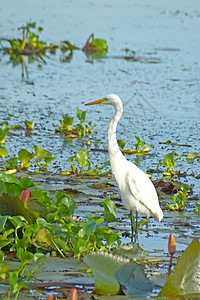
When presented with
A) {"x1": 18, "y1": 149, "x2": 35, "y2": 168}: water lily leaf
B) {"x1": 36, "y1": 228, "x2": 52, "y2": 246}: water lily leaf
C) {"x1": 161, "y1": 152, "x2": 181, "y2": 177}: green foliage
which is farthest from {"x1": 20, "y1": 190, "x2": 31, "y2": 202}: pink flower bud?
{"x1": 161, "y1": 152, "x2": 181, "y2": 177}: green foliage

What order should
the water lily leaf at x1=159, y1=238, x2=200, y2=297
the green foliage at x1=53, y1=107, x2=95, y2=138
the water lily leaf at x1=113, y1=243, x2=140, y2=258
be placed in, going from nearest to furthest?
1. the water lily leaf at x1=159, y1=238, x2=200, y2=297
2. the water lily leaf at x1=113, y1=243, x2=140, y2=258
3. the green foliage at x1=53, y1=107, x2=95, y2=138

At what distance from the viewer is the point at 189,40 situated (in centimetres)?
1423

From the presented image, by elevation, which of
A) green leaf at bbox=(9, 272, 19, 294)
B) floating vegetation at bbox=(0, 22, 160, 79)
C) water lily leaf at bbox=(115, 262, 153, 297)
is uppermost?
floating vegetation at bbox=(0, 22, 160, 79)

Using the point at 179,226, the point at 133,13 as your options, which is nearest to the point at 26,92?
the point at 179,226

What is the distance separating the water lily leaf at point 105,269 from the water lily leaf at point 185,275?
0.27 metres

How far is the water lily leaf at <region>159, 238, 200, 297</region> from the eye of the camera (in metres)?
3.14

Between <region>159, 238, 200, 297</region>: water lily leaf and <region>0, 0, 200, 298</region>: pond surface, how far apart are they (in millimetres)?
807

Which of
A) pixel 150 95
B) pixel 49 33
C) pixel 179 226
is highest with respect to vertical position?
pixel 49 33

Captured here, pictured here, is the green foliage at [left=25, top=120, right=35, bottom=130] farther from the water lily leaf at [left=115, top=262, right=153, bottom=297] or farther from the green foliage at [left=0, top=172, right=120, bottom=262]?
the water lily leaf at [left=115, top=262, right=153, bottom=297]

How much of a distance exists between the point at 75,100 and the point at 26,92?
94 cm

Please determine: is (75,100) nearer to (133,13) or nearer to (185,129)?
(185,129)

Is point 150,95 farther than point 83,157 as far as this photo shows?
Yes

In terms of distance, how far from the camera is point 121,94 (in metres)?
9.33

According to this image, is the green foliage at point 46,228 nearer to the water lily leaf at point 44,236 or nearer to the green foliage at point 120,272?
the water lily leaf at point 44,236
